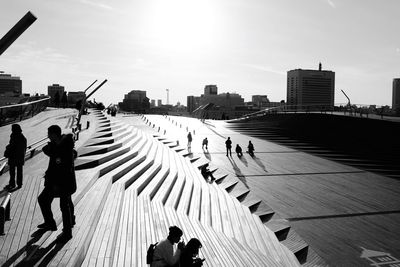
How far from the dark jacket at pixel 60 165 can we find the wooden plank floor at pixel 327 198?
8.01 meters

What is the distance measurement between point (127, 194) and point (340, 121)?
2700 centimetres

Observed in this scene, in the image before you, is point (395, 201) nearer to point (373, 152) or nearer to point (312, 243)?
point (312, 243)

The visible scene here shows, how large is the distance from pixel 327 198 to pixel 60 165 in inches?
→ 529

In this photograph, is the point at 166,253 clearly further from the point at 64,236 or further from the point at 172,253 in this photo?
the point at 64,236

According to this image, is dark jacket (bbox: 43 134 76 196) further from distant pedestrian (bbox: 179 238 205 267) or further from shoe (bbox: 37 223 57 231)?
distant pedestrian (bbox: 179 238 205 267)

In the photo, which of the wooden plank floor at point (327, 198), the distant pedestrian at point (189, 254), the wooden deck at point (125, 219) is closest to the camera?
the distant pedestrian at point (189, 254)

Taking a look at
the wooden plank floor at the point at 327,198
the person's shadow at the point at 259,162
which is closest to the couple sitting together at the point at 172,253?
the wooden plank floor at the point at 327,198

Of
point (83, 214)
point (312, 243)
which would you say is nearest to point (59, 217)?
point (83, 214)

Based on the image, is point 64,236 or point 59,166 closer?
point 59,166

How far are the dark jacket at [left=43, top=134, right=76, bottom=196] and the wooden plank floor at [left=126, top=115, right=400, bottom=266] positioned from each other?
26.3 feet

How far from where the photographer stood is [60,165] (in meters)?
3.92

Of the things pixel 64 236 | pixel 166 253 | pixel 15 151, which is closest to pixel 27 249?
pixel 64 236

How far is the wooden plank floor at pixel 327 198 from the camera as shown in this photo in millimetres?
10586

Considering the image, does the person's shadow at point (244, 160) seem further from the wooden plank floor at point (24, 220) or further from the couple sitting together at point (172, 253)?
the couple sitting together at point (172, 253)
